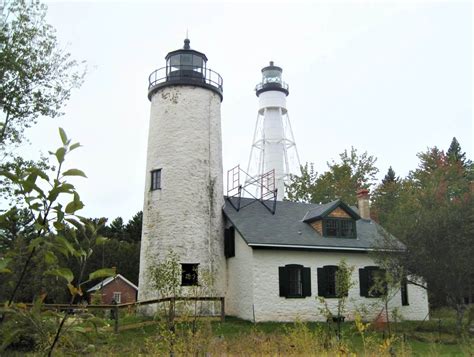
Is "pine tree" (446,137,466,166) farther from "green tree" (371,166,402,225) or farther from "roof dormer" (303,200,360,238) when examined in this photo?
"roof dormer" (303,200,360,238)

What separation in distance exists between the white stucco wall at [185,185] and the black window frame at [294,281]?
3149 millimetres

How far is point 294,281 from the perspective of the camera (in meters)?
21.9

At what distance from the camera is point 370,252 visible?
72.7ft

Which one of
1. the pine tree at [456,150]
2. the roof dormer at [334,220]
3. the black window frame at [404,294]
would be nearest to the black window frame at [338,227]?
the roof dormer at [334,220]

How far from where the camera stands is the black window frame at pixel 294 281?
2141 centimetres

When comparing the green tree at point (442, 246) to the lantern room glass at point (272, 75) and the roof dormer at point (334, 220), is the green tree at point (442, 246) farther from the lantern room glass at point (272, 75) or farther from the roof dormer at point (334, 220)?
the lantern room glass at point (272, 75)

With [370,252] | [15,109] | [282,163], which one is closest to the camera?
[15,109]

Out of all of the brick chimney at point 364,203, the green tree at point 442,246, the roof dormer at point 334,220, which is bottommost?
the green tree at point 442,246

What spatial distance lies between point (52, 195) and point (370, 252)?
21465 mm

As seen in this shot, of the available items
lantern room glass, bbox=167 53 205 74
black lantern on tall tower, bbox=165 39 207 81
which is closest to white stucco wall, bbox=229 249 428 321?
black lantern on tall tower, bbox=165 39 207 81

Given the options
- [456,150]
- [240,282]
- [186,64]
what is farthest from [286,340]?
[456,150]

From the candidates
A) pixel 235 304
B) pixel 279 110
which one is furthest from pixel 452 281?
pixel 279 110

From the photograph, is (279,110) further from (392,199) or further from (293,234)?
(293,234)

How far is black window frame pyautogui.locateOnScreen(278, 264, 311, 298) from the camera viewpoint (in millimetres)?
21411
